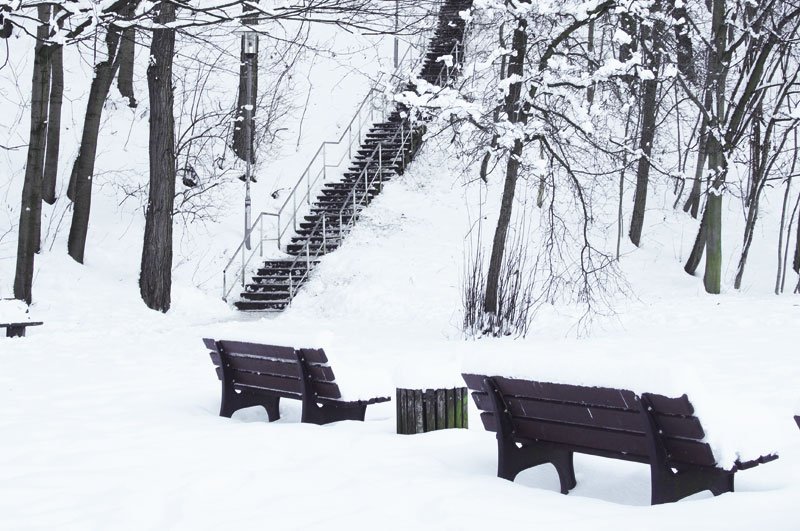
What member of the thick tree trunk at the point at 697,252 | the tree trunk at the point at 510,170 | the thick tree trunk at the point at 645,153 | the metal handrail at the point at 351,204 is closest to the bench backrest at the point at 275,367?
the tree trunk at the point at 510,170

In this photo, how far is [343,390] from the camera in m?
7.06

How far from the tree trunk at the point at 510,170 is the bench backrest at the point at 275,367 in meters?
6.46

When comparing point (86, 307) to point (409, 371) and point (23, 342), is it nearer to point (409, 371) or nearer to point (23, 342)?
point (23, 342)

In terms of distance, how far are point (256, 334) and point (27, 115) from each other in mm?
17472

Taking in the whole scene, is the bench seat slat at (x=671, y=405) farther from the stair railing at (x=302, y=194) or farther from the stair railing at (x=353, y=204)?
the stair railing at (x=353, y=204)

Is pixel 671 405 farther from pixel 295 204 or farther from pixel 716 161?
pixel 295 204

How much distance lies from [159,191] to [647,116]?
1089cm

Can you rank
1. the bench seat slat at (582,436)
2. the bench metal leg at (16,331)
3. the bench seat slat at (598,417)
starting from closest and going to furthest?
the bench seat slat at (598,417)
the bench seat slat at (582,436)
the bench metal leg at (16,331)

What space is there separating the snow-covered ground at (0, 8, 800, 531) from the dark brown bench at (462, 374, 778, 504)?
104 mm

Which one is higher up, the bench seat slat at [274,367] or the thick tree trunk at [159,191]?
the thick tree trunk at [159,191]

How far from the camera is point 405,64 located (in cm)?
3028

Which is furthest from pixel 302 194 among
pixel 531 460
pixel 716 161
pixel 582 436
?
pixel 582 436

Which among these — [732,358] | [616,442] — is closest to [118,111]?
[732,358]

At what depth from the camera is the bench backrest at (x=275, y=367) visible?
23.0ft
